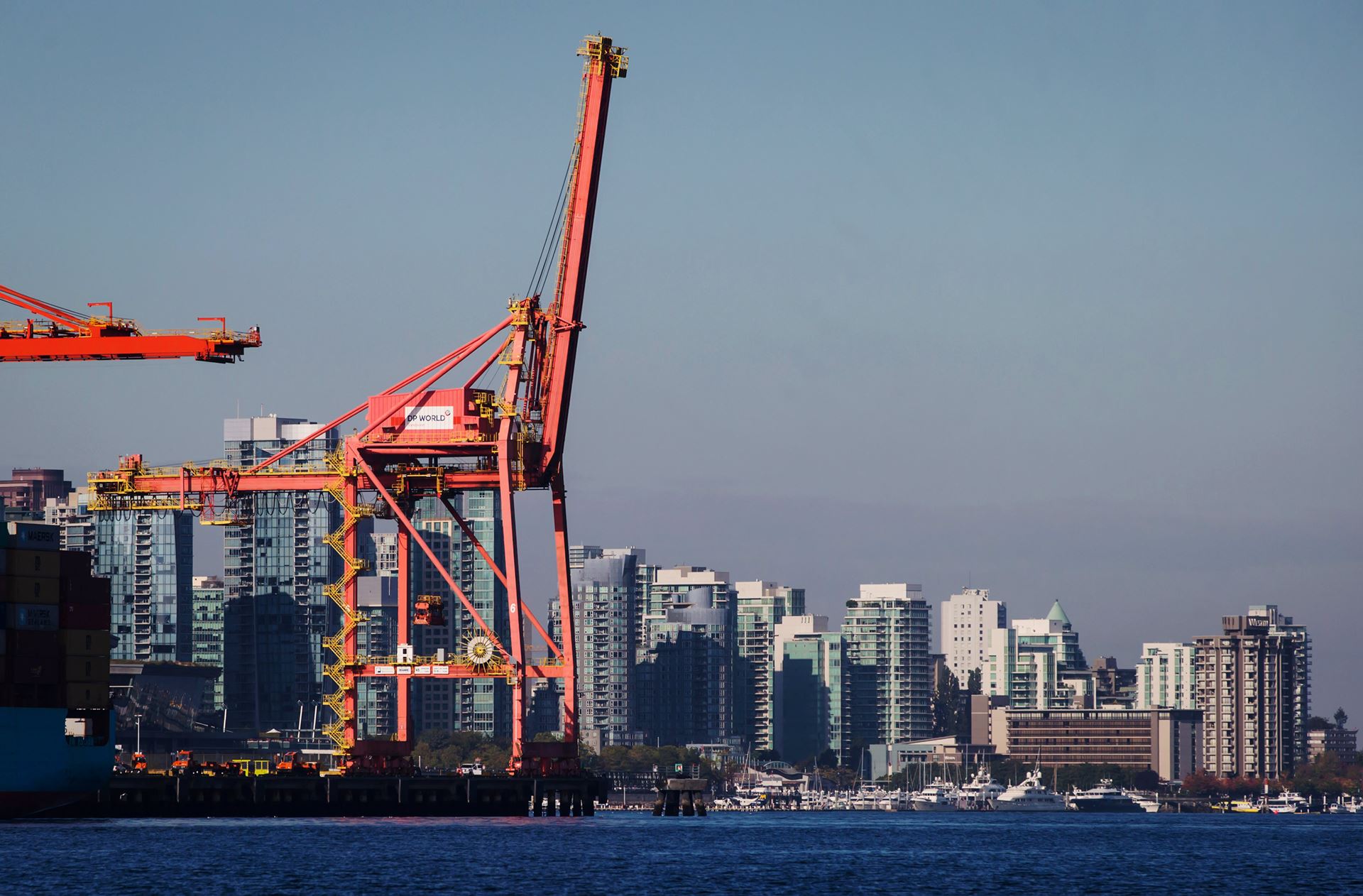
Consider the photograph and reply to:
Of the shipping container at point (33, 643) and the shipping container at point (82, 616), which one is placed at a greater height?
the shipping container at point (82, 616)

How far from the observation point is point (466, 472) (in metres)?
98.9

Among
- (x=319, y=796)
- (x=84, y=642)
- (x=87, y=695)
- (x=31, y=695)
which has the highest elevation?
(x=84, y=642)

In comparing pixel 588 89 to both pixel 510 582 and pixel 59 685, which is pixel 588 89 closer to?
pixel 510 582

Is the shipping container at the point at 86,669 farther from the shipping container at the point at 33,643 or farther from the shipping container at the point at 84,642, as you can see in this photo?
the shipping container at the point at 33,643

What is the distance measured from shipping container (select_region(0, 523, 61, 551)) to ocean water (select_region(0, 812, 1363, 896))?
1147 centimetres

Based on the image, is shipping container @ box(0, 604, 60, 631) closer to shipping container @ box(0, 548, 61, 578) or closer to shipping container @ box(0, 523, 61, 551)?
shipping container @ box(0, 548, 61, 578)

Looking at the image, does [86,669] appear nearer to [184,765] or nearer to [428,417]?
[184,765]

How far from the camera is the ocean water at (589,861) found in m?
68.6

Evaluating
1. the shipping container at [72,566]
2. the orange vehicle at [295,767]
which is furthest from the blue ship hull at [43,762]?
the orange vehicle at [295,767]

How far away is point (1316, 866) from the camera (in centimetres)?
9244

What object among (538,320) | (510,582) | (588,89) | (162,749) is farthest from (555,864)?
(162,749)

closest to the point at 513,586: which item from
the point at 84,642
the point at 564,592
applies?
the point at 564,592

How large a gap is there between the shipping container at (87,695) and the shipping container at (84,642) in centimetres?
127

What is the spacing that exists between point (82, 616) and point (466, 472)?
17.8 metres
